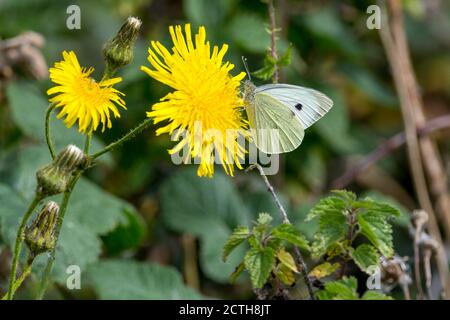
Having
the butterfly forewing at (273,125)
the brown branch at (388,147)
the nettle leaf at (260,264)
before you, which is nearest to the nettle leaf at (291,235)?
the nettle leaf at (260,264)

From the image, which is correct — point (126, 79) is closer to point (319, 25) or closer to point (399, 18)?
point (319, 25)

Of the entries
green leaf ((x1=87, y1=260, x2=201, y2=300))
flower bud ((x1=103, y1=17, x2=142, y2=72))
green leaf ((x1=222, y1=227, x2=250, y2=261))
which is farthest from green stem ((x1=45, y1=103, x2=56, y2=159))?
green leaf ((x1=87, y1=260, x2=201, y2=300))

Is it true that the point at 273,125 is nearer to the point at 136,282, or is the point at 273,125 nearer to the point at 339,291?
the point at 339,291

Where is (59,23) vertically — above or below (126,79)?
above

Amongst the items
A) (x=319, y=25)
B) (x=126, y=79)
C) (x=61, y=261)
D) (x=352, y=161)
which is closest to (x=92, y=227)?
(x=61, y=261)

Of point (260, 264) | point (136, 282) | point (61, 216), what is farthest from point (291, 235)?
point (136, 282)

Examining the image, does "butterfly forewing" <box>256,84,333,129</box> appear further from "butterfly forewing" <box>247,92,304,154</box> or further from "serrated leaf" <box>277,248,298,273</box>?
"serrated leaf" <box>277,248,298,273</box>
